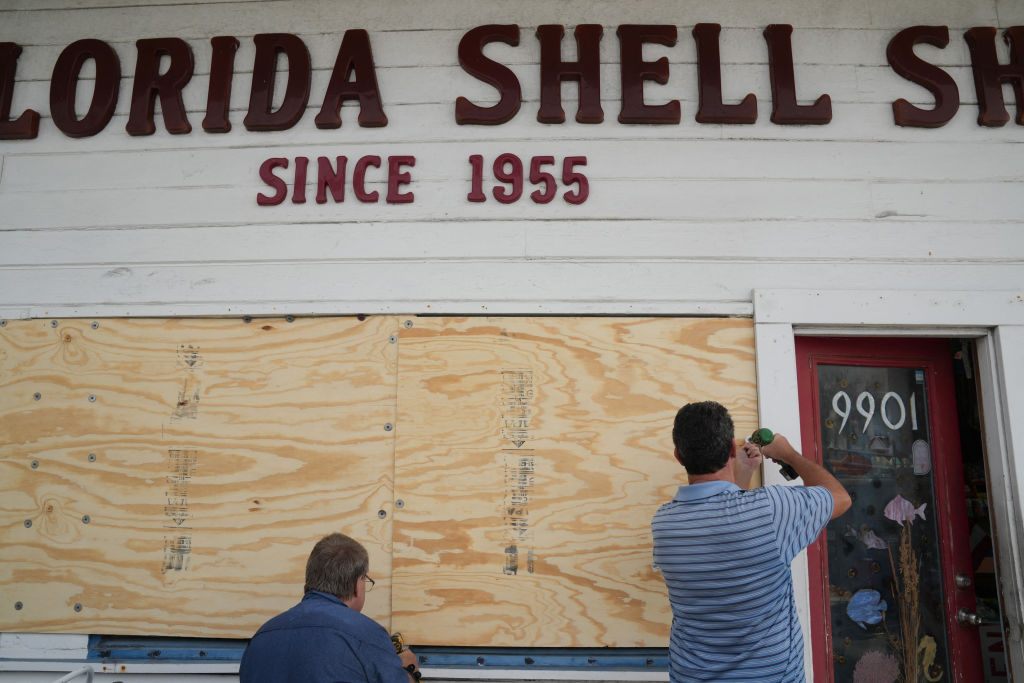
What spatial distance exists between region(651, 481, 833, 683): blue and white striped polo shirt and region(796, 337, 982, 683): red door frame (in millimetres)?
808

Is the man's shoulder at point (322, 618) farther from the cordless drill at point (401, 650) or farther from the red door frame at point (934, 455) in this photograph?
the red door frame at point (934, 455)

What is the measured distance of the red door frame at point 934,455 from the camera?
2.86m

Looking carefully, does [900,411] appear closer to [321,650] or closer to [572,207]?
[572,207]

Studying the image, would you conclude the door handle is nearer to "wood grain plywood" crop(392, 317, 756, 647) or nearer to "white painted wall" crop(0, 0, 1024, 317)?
"wood grain plywood" crop(392, 317, 756, 647)

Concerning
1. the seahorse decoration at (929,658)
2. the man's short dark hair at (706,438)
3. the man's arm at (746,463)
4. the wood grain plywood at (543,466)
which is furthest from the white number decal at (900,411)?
the man's short dark hair at (706,438)

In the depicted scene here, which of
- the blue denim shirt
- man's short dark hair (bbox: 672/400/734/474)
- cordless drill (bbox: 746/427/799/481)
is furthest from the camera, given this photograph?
cordless drill (bbox: 746/427/799/481)

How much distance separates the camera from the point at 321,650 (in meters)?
2.01

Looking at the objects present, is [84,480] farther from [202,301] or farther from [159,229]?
[159,229]

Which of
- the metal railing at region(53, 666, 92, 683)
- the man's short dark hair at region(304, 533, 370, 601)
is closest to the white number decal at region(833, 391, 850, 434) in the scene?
the man's short dark hair at region(304, 533, 370, 601)

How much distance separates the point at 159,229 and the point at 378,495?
5.15 feet

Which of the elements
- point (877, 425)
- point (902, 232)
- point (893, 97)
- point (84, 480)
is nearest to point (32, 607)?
point (84, 480)

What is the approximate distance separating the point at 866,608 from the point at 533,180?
230 cm

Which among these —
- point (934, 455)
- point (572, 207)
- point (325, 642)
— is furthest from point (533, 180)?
point (934, 455)

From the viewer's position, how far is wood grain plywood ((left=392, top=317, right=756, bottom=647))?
274 centimetres
